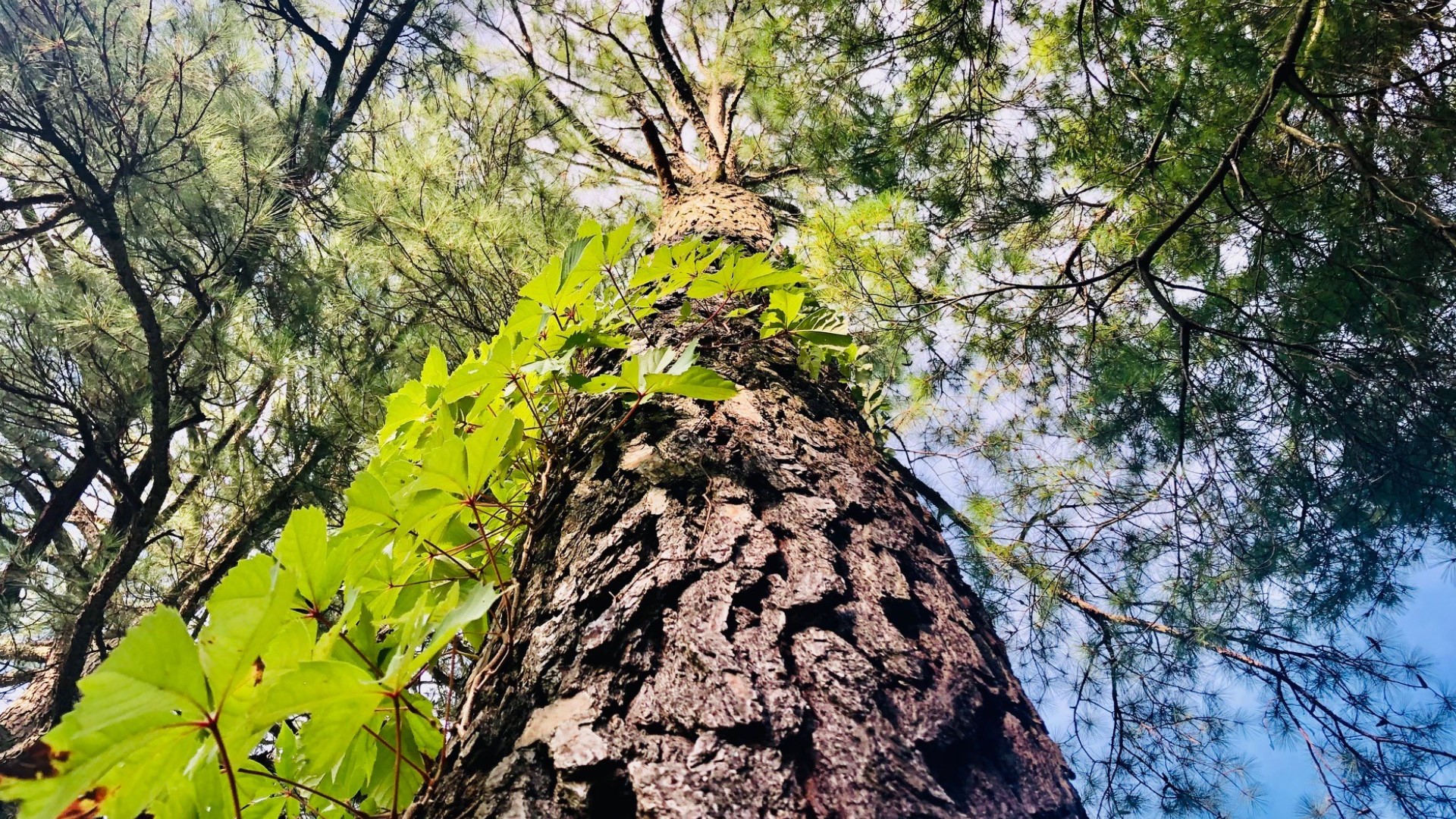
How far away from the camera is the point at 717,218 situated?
201 cm

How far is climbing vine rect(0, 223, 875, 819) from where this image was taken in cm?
47

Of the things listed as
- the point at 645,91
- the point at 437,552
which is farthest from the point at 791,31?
the point at 437,552

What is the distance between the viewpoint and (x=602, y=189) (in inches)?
189

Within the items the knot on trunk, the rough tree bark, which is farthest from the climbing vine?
the knot on trunk

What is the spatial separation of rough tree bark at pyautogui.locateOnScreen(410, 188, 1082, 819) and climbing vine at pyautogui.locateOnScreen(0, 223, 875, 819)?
3.0 inches

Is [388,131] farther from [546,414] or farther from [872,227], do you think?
[546,414]

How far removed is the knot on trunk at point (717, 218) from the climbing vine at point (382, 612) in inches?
25.9

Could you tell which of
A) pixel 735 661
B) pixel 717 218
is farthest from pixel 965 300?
pixel 735 661

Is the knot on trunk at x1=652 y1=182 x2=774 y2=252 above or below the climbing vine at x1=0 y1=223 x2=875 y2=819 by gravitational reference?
above

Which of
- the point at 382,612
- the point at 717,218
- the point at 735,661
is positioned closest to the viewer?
the point at 735,661

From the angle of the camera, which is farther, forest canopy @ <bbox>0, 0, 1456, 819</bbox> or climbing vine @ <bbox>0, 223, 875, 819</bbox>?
forest canopy @ <bbox>0, 0, 1456, 819</bbox>

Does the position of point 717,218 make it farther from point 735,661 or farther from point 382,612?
point 735,661

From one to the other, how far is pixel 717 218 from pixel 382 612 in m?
1.49

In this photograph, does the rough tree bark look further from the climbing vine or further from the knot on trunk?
the knot on trunk
